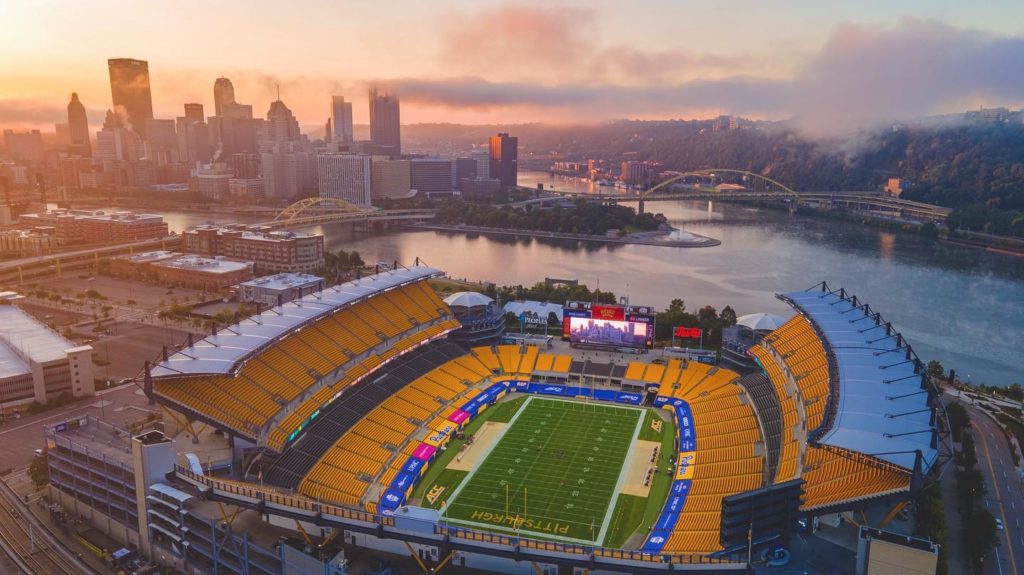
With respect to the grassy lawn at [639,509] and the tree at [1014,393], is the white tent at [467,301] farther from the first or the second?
the tree at [1014,393]

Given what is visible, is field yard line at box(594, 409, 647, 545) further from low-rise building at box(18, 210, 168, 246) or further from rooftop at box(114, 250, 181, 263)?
low-rise building at box(18, 210, 168, 246)

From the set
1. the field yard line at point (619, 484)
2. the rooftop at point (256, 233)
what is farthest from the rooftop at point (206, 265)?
the field yard line at point (619, 484)

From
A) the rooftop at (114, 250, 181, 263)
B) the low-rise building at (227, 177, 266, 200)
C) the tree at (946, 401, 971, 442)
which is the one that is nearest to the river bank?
the rooftop at (114, 250, 181, 263)

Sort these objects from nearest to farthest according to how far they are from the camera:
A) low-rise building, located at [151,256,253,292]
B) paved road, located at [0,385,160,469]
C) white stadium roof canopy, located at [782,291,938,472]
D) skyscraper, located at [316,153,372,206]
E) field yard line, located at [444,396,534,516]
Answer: white stadium roof canopy, located at [782,291,938,472], field yard line, located at [444,396,534,516], paved road, located at [0,385,160,469], low-rise building, located at [151,256,253,292], skyscraper, located at [316,153,372,206]

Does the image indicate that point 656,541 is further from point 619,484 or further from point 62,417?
point 62,417

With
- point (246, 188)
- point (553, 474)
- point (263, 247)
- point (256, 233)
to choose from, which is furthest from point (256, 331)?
point (246, 188)
